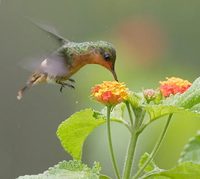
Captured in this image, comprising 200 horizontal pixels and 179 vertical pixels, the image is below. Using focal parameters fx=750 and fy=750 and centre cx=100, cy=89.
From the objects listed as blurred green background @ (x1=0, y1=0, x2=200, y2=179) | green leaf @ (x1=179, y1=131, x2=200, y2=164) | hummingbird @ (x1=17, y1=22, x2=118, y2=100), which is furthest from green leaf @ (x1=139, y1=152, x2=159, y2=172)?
blurred green background @ (x1=0, y1=0, x2=200, y2=179)

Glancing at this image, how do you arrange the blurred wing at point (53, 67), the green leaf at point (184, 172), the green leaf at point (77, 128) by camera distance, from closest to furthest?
the green leaf at point (184, 172), the green leaf at point (77, 128), the blurred wing at point (53, 67)

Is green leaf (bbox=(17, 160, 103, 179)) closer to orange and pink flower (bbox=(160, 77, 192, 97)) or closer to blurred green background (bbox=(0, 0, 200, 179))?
orange and pink flower (bbox=(160, 77, 192, 97))

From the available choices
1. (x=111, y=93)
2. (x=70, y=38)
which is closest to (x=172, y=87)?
(x=111, y=93)

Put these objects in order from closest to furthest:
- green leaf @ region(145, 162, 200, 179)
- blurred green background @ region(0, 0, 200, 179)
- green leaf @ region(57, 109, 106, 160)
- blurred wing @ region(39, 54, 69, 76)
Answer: green leaf @ region(145, 162, 200, 179)
green leaf @ region(57, 109, 106, 160)
blurred wing @ region(39, 54, 69, 76)
blurred green background @ region(0, 0, 200, 179)

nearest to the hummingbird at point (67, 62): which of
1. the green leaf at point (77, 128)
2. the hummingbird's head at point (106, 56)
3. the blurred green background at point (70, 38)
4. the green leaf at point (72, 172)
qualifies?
the hummingbird's head at point (106, 56)

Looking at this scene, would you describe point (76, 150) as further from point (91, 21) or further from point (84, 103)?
point (91, 21)

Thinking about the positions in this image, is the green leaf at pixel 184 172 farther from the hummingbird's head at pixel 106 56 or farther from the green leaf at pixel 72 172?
the hummingbird's head at pixel 106 56

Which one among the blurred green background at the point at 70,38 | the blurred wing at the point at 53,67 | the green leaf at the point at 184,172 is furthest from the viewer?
the blurred green background at the point at 70,38
